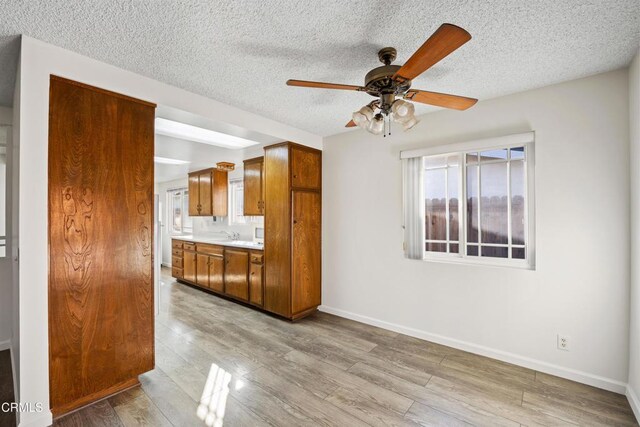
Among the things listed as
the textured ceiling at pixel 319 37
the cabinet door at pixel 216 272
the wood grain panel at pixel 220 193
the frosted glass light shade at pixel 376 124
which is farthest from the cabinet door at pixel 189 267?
the frosted glass light shade at pixel 376 124

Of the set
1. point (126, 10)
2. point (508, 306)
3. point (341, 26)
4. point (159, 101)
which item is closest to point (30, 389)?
point (159, 101)

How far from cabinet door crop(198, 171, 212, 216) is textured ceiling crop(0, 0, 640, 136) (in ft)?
10.3

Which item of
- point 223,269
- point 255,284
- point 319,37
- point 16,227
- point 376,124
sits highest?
point 319,37

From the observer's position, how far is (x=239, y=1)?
5.00ft

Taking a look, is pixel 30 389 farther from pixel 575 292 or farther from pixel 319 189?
pixel 575 292

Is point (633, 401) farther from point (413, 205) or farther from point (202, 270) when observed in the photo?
point (202, 270)

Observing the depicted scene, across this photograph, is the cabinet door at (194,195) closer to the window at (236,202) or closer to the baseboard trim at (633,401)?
the window at (236,202)

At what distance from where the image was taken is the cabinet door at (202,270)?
192 inches

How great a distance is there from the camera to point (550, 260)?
2465 mm

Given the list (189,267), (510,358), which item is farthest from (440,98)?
(189,267)

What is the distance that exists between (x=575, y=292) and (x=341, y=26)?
107 inches

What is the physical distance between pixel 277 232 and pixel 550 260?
2.83 m

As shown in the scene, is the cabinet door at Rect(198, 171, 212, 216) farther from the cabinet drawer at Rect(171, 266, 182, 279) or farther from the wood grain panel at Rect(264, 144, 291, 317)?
the wood grain panel at Rect(264, 144, 291, 317)

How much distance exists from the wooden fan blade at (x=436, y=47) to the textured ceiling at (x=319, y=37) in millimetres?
342
